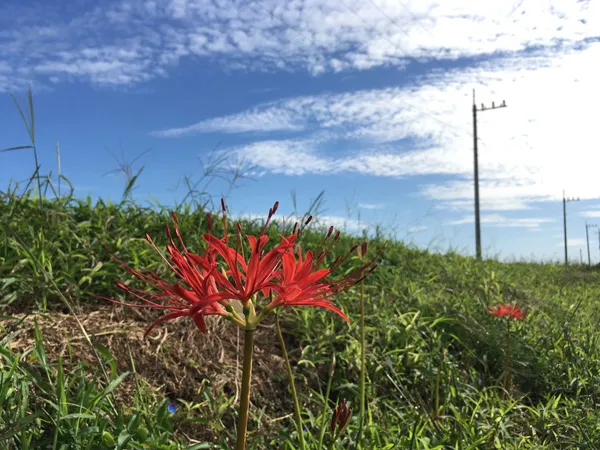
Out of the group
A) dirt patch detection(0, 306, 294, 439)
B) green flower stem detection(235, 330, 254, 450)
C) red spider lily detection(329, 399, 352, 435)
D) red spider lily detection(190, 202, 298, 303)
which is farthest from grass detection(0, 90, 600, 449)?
red spider lily detection(190, 202, 298, 303)

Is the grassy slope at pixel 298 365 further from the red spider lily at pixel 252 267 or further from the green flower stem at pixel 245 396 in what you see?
the red spider lily at pixel 252 267

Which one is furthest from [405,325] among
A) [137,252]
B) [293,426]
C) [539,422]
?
[137,252]

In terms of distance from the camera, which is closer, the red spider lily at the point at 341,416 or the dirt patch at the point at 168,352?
the red spider lily at the point at 341,416

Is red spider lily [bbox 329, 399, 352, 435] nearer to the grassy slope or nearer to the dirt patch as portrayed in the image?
the grassy slope

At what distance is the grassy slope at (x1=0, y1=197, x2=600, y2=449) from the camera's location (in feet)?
6.52

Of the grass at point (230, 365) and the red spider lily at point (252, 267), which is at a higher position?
the red spider lily at point (252, 267)

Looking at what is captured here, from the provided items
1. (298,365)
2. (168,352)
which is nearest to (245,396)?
(168,352)

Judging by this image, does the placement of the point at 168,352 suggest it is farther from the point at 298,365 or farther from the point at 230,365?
the point at 298,365

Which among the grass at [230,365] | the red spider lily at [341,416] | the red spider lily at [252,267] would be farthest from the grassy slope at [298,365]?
the red spider lily at [252,267]

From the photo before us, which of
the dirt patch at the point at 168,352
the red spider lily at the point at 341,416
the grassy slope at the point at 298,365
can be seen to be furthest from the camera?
the dirt patch at the point at 168,352

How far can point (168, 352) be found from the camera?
2.76 meters

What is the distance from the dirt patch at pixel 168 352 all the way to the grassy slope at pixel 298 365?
14 millimetres

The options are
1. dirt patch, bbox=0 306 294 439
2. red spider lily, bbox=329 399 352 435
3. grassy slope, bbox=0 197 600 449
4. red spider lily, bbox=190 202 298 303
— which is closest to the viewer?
red spider lily, bbox=190 202 298 303

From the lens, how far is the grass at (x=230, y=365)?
6.58ft
